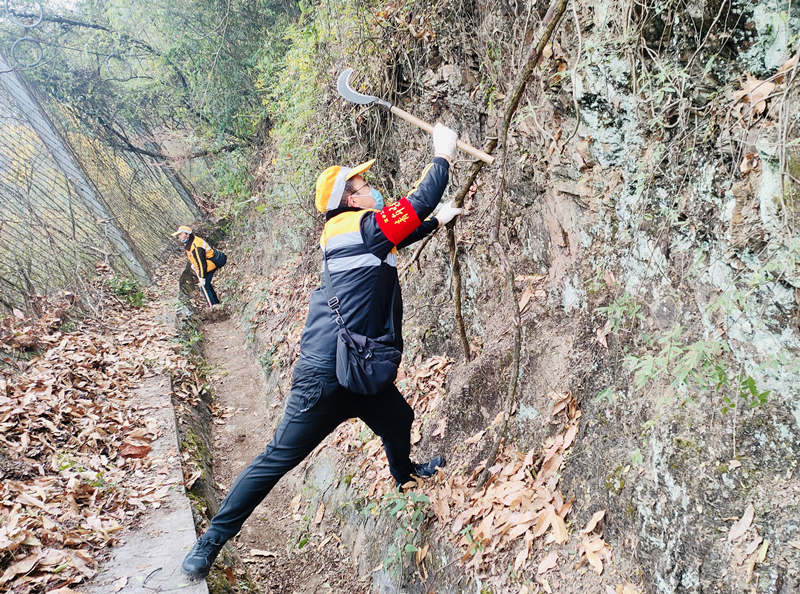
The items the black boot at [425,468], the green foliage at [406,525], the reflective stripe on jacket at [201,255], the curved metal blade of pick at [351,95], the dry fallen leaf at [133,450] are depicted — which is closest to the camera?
the green foliage at [406,525]

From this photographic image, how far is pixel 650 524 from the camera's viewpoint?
2.65 meters

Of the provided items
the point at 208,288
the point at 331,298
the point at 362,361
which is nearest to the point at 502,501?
the point at 362,361

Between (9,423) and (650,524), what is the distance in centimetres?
549

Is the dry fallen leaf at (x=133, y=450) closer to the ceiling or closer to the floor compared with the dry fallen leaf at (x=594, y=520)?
closer to the ceiling

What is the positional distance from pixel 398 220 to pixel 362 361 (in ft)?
2.97

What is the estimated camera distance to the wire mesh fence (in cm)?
923

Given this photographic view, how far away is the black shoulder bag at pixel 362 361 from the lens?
131 inches

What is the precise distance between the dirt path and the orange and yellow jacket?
2.39 meters

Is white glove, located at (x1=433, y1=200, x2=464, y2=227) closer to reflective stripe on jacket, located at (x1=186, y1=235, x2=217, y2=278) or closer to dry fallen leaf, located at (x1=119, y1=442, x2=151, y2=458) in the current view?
dry fallen leaf, located at (x1=119, y1=442, x2=151, y2=458)

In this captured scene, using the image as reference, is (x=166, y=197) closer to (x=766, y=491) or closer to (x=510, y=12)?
(x=510, y=12)

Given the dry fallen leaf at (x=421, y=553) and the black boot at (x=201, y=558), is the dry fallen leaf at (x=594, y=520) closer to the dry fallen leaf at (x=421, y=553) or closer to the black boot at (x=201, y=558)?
the dry fallen leaf at (x=421, y=553)

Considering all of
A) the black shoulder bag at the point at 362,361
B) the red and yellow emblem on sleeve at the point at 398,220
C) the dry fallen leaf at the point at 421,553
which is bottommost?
the dry fallen leaf at the point at 421,553

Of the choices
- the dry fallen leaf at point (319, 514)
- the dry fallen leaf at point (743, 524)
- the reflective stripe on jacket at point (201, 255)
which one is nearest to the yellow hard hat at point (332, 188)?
the dry fallen leaf at point (743, 524)

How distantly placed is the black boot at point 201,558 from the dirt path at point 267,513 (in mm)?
1338
